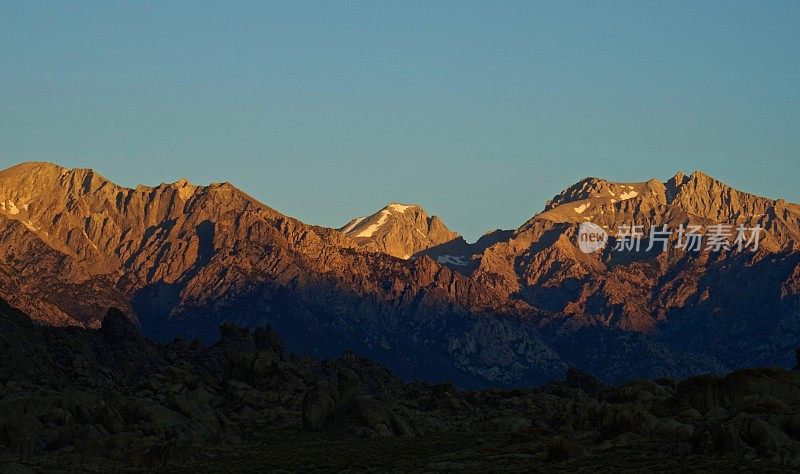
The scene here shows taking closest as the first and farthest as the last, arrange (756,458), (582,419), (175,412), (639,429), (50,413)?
(756,458) < (639,429) < (582,419) < (50,413) < (175,412)

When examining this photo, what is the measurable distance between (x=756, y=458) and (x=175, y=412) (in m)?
96.3

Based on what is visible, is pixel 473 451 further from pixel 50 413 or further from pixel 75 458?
pixel 50 413

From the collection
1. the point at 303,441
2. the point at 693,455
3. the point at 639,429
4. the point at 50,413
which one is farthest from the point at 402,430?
the point at 693,455

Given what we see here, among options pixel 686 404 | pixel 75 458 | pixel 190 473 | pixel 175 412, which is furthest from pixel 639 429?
pixel 175 412

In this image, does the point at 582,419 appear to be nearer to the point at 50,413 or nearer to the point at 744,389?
the point at 744,389

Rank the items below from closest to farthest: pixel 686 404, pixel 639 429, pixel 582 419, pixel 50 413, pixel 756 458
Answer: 1. pixel 756 458
2. pixel 639 429
3. pixel 686 404
4. pixel 582 419
5. pixel 50 413

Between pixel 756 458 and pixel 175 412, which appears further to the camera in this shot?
pixel 175 412

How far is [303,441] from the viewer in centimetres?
19075

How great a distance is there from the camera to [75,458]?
501 feet

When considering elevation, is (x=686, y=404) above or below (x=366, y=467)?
above

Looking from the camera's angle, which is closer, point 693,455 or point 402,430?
point 693,455

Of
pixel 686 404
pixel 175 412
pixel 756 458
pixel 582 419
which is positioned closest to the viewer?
pixel 756 458

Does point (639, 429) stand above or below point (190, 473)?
above

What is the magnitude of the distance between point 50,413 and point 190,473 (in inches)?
1685
